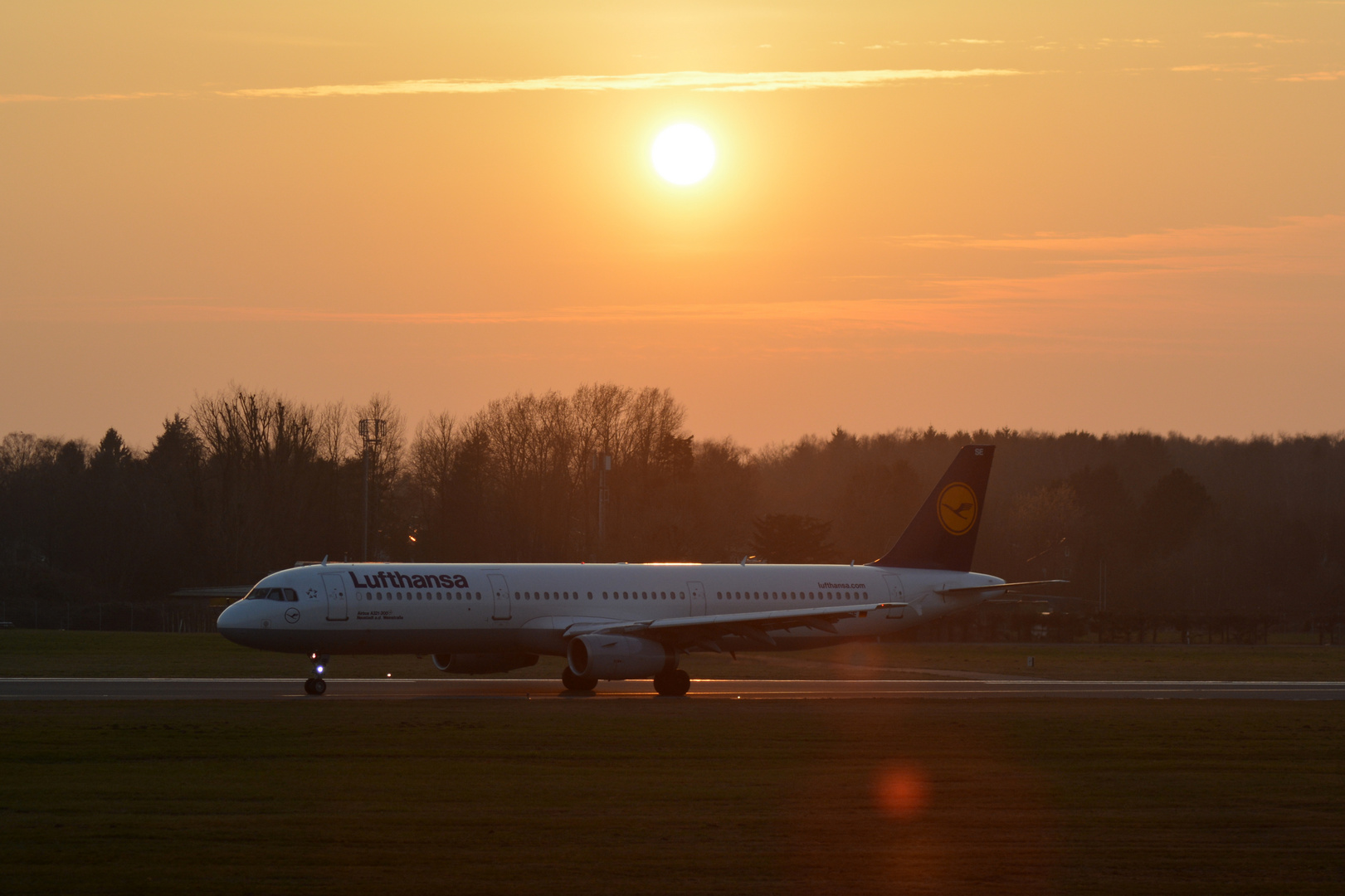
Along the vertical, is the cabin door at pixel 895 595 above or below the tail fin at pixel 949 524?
below

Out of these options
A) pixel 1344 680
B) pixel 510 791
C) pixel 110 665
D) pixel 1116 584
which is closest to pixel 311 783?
pixel 510 791

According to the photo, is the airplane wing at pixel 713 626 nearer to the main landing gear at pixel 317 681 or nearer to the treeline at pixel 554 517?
the main landing gear at pixel 317 681

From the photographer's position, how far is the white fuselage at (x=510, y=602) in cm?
3834

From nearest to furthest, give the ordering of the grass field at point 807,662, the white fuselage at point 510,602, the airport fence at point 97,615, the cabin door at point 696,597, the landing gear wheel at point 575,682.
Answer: the white fuselage at point 510,602 < the landing gear wheel at point 575,682 < the cabin door at point 696,597 < the grass field at point 807,662 < the airport fence at point 97,615

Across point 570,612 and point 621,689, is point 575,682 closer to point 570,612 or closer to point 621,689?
point 570,612

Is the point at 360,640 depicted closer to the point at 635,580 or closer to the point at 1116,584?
the point at 635,580

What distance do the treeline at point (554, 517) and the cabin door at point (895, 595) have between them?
40.6 metres

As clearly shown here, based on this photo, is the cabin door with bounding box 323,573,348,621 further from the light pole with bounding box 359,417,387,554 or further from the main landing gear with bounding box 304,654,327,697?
the light pole with bounding box 359,417,387,554

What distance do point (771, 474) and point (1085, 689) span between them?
430ft

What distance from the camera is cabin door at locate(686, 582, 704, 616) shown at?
4372cm

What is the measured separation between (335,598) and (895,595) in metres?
17.5

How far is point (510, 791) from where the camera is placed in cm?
2058

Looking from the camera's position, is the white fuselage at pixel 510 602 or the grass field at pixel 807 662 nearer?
the white fuselage at pixel 510 602

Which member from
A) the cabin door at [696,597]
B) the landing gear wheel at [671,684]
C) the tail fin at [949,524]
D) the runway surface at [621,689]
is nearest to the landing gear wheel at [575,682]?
the runway surface at [621,689]
